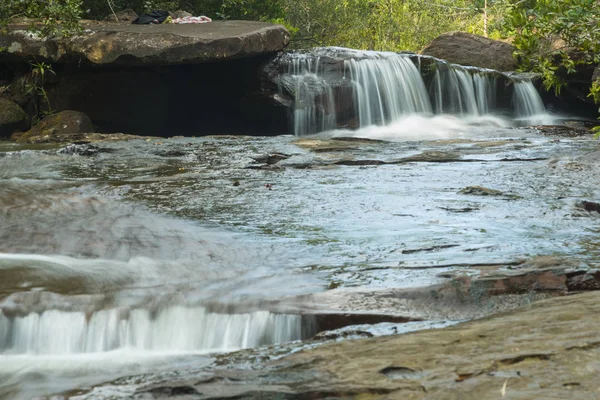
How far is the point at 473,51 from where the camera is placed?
59.5ft

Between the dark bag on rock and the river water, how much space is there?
272 inches

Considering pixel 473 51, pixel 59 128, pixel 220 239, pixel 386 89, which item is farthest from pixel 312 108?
pixel 220 239

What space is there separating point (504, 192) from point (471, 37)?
1262cm

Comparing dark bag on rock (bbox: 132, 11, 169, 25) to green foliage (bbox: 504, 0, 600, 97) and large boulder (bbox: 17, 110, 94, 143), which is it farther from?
green foliage (bbox: 504, 0, 600, 97)

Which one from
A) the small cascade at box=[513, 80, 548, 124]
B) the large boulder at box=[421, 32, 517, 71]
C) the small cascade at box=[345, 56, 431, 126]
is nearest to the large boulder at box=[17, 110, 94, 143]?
the small cascade at box=[345, 56, 431, 126]

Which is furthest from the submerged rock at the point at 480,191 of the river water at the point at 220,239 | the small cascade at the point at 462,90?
the small cascade at the point at 462,90

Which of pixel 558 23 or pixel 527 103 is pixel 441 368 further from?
pixel 527 103

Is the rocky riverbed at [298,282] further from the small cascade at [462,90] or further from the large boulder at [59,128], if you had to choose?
the small cascade at [462,90]

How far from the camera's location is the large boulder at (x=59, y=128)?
1308 centimetres

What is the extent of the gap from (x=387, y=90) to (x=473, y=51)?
13.4ft

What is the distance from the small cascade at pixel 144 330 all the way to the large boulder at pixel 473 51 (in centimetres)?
1577

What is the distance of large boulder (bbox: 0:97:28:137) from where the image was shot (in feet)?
47.6

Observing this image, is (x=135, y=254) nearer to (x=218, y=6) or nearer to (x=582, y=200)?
(x=582, y=200)

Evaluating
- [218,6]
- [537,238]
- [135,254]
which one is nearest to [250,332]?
[135,254]
